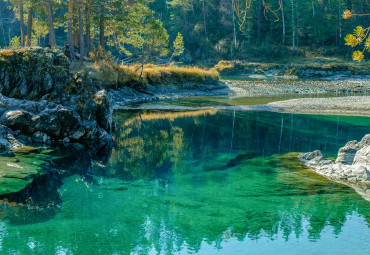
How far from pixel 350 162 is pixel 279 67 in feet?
172

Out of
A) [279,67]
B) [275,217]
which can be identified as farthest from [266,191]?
[279,67]

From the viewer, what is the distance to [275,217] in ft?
29.5

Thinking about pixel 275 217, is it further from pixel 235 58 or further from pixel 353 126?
pixel 235 58

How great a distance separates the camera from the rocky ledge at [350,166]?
11.4 m

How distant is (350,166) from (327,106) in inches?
658

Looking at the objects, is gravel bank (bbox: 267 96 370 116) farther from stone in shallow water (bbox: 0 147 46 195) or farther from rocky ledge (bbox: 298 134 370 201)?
stone in shallow water (bbox: 0 147 46 195)

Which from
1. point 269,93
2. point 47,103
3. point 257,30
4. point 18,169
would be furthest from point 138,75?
point 257,30

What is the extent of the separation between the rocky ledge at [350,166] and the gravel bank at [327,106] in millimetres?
12851

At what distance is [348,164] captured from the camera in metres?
13.0

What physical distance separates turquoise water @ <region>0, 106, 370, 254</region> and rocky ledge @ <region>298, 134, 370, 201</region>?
462mm

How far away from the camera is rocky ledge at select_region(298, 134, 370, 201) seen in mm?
11448

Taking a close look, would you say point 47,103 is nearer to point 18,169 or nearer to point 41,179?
point 18,169

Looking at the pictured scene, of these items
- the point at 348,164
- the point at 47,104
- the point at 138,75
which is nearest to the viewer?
the point at 348,164

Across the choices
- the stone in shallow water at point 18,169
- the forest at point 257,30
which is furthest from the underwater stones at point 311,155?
the forest at point 257,30
